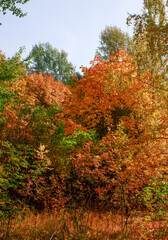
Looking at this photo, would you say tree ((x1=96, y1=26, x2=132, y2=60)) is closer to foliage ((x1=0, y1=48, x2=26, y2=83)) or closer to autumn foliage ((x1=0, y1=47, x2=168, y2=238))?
autumn foliage ((x1=0, y1=47, x2=168, y2=238))

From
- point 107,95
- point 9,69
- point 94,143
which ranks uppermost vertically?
point 107,95

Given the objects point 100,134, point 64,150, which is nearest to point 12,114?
point 64,150

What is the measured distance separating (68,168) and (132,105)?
4.40m

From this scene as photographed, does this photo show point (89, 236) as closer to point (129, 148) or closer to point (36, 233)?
point (36, 233)

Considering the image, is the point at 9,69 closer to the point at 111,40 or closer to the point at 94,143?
the point at 94,143

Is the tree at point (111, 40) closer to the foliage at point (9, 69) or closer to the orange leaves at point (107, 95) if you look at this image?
the orange leaves at point (107, 95)

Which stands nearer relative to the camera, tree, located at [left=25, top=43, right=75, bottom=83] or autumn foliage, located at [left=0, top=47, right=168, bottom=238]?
autumn foliage, located at [left=0, top=47, right=168, bottom=238]

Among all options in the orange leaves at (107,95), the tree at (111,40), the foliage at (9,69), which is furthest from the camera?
the tree at (111,40)

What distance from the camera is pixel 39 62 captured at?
31797mm

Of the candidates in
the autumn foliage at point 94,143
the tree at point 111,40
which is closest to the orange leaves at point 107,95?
the autumn foliage at point 94,143

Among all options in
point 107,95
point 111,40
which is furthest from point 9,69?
point 111,40

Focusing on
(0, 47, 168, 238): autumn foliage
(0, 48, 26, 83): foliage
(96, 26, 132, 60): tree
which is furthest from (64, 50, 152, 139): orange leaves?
(96, 26, 132, 60): tree

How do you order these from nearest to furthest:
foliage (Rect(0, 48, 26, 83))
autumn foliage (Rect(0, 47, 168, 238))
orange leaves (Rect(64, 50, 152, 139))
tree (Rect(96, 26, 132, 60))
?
foliage (Rect(0, 48, 26, 83))
autumn foliage (Rect(0, 47, 168, 238))
orange leaves (Rect(64, 50, 152, 139))
tree (Rect(96, 26, 132, 60))

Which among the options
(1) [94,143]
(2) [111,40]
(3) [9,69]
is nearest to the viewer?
(3) [9,69]
